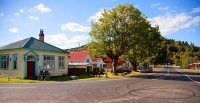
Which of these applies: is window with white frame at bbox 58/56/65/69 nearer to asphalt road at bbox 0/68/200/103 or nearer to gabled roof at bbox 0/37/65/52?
gabled roof at bbox 0/37/65/52

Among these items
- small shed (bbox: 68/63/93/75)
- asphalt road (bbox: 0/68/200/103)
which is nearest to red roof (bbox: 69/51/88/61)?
small shed (bbox: 68/63/93/75)

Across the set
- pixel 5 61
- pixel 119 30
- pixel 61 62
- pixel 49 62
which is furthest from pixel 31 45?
pixel 119 30

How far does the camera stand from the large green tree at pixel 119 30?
3625cm

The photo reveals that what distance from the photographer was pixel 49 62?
31078 mm

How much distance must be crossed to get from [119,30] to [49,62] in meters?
14.0

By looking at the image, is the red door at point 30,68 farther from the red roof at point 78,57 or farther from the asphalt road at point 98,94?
the red roof at point 78,57

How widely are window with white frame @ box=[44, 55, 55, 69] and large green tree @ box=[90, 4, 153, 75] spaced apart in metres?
8.51

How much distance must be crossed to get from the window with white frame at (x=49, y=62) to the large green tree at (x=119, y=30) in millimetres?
8512

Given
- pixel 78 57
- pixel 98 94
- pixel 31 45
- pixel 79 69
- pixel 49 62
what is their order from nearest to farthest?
1. pixel 98 94
2. pixel 31 45
3. pixel 49 62
4. pixel 79 69
5. pixel 78 57

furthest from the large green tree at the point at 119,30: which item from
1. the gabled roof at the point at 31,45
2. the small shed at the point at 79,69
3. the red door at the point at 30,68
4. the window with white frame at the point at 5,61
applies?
the window with white frame at the point at 5,61

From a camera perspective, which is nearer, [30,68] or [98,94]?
[98,94]

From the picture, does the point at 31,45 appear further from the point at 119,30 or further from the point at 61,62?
→ the point at 119,30

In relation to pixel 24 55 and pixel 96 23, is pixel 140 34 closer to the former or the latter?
pixel 96 23

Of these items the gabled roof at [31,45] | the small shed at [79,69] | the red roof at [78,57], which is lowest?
the small shed at [79,69]
